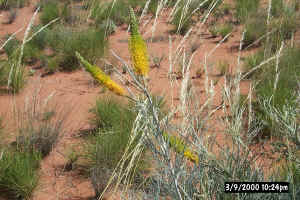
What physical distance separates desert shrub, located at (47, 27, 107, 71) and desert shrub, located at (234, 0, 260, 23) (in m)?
2.16

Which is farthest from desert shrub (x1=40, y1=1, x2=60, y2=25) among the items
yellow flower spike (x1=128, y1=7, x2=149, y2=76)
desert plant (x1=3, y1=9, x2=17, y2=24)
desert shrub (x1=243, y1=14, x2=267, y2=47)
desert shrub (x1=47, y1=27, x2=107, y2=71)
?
yellow flower spike (x1=128, y1=7, x2=149, y2=76)

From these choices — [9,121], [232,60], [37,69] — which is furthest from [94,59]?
[232,60]

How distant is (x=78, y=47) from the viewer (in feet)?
14.6

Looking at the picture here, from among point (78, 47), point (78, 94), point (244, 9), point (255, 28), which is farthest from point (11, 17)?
point (255, 28)

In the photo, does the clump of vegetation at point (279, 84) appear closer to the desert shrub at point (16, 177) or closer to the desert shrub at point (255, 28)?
the desert shrub at point (255, 28)

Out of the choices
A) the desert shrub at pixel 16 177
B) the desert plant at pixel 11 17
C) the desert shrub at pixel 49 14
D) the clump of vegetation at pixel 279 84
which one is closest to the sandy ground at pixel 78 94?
the desert shrub at pixel 16 177

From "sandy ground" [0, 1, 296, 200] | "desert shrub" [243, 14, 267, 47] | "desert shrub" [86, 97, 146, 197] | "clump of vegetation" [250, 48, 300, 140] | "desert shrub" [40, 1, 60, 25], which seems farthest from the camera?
"desert shrub" [40, 1, 60, 25]

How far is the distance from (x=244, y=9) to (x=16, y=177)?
4.21m

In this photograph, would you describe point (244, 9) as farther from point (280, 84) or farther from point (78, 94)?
point (78, 94)

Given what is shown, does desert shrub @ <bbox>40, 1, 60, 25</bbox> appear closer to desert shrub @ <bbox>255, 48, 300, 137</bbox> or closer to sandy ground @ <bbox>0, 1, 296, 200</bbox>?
sandy ground @ <bbox>0, 1, 296, 200</bbox>

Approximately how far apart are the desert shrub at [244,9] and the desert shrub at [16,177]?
12.5 feet
